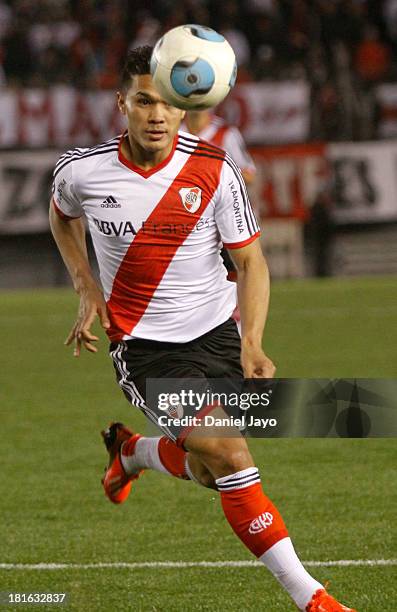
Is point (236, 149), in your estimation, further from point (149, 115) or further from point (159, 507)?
point (149, 115)

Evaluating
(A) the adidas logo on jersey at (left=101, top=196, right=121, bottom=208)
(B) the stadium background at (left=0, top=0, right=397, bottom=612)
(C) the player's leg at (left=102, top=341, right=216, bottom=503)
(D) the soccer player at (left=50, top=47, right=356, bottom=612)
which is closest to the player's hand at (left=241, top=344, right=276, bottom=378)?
(D) the soccer player at (left=50, top=47, right=356, bottom=612)

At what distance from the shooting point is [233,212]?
517 cm

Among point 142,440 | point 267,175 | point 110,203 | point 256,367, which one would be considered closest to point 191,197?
point 110,203

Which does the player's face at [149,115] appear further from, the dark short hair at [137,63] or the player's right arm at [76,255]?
the player's right arm at [76,255]

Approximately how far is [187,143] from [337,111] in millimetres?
14652

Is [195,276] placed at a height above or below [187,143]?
below

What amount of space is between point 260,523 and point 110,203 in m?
1.35

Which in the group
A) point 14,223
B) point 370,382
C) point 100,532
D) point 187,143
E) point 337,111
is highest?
point 187,143

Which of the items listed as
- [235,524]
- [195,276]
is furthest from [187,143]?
[235,524]

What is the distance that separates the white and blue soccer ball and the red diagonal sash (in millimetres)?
262

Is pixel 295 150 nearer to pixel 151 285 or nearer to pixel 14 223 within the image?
pixel 14 223

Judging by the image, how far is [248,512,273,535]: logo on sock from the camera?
4750 mm

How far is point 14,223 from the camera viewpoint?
19.1 m

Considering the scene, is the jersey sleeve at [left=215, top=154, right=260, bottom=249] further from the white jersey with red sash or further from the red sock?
the red sock
